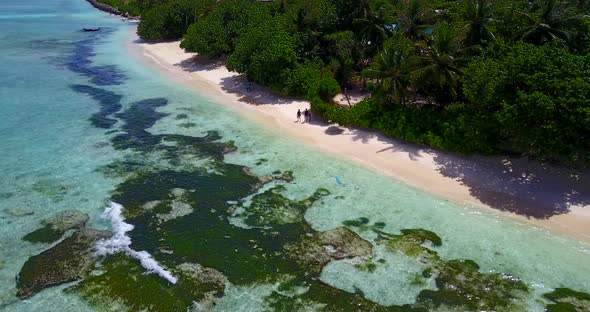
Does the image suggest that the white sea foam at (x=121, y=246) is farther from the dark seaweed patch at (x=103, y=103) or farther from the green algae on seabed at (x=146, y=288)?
the dark seaweed patch at (x=103, y=103)

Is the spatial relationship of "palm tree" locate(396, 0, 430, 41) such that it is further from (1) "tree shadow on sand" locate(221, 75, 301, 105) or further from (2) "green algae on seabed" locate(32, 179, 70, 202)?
(2) "green algae on seabed" locate(32, 179, 70, 202)

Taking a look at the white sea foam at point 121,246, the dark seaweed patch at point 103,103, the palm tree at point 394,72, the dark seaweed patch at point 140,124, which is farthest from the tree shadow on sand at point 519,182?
the dark seaweed patch at point 103,103

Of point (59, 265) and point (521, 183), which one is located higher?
point (521, 183)

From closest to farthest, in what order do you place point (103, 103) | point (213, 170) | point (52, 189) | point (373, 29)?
point (52, 189)
point (213, 170)
point (373, 29)
point (103, 103)

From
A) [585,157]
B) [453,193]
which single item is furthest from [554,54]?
[453,193]

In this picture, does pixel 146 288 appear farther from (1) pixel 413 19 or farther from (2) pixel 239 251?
(1) pixel 413 19

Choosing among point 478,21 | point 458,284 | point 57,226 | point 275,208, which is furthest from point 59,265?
point 478,21
